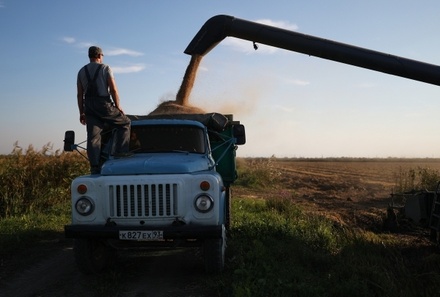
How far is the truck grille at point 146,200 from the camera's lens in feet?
19.8

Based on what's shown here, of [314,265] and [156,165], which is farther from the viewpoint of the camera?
[314,265]

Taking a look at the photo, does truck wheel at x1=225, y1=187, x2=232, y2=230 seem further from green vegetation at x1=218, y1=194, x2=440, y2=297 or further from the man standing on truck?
the man standing on truck

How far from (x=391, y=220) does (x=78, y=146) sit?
9447 mm

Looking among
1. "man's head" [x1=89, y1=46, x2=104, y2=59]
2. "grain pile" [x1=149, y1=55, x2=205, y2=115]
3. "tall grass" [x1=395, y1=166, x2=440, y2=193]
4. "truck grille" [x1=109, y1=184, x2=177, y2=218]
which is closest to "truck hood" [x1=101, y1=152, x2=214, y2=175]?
"truck grille" [x1=109, y1=184, x2=177, y2=218]

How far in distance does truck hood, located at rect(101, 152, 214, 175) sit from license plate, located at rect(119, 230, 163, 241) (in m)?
0.85

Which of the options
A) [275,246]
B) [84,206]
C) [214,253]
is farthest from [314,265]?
[84,206]

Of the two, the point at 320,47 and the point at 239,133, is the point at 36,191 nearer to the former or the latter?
the point at 239,133

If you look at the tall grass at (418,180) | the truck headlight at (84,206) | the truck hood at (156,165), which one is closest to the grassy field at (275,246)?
the truck headlight at (84,206)

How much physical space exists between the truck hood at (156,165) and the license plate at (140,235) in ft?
2.80

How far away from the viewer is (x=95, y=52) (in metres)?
7.22

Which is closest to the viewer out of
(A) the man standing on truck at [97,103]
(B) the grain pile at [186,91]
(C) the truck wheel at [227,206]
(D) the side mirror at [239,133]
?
(A) the man standing on truck at [97,103]

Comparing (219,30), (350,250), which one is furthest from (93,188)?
(219,30)

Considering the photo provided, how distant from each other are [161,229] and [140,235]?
11.8 inches

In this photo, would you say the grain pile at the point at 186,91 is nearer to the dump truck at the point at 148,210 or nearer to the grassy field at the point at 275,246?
the grassy field at the point at 275,246
